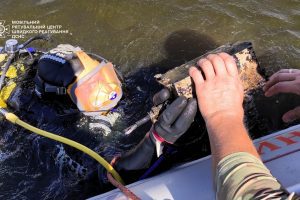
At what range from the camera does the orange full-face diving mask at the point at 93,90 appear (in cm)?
269

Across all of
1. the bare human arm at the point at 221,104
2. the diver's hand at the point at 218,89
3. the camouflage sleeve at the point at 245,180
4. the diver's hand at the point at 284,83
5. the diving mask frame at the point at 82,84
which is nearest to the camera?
the camouflage sleeve at the point at 245,180

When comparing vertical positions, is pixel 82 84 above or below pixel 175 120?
below

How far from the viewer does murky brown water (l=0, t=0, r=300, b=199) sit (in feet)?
12.3

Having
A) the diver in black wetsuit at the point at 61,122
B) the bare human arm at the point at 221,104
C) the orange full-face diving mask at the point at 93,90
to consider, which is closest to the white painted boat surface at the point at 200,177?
the bare human arm at the point at 221,104

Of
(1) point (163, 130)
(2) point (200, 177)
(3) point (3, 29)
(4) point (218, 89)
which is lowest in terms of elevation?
(3) point (3, 29)

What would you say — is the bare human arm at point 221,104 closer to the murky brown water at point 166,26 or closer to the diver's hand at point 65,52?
the diver's hand at point 65,52

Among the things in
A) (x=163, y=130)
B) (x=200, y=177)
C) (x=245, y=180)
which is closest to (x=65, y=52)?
(x=163, y=130)

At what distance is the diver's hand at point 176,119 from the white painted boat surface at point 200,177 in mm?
173

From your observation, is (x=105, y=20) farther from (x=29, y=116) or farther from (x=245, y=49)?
(x=245, y=49)

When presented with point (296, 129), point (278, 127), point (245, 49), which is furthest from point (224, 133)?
point (278, 127)

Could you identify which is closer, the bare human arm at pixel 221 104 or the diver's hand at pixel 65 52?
the bare human arm at pixel 221 104

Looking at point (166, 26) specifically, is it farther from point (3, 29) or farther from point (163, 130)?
point (163, 130)

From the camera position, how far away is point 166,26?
13.4 ft

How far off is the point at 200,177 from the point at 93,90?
1111 millimetres
